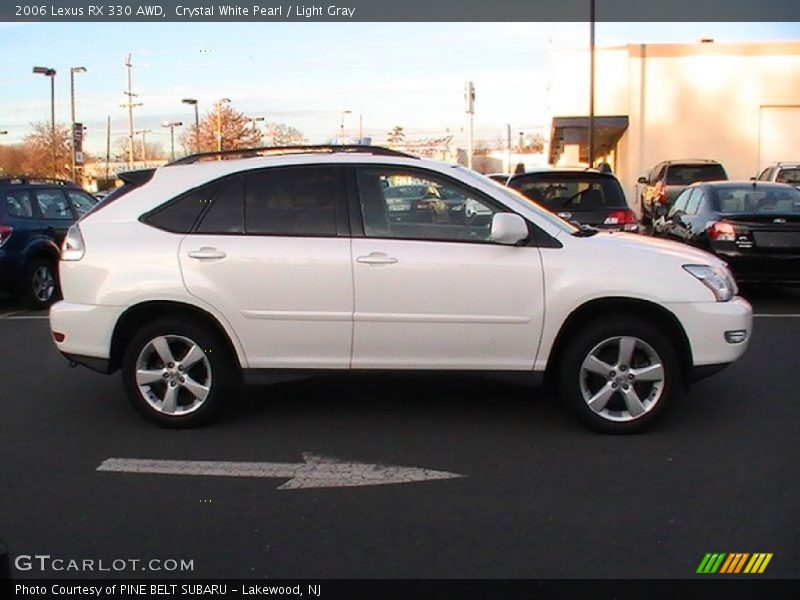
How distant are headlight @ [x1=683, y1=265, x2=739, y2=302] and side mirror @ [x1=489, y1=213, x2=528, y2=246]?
1075 mm

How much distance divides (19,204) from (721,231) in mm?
8956

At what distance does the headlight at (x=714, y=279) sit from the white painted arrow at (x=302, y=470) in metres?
2.05

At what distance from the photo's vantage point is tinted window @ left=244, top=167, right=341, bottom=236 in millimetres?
5891

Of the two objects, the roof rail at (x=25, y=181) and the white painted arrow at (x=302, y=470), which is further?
the roof rail at (x=25, y=181)

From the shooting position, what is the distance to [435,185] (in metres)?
5.88

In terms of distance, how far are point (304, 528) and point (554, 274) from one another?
7.60ft

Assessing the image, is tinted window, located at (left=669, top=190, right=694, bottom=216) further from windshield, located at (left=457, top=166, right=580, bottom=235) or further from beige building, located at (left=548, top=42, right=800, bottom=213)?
beige building, located at (left=548, top=42, right=800, bottom=213)

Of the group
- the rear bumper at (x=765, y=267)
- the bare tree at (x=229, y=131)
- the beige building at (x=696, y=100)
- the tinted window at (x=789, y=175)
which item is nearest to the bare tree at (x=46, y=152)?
the bare tree at (x=229, y=131)

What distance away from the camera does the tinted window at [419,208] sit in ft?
19.0
